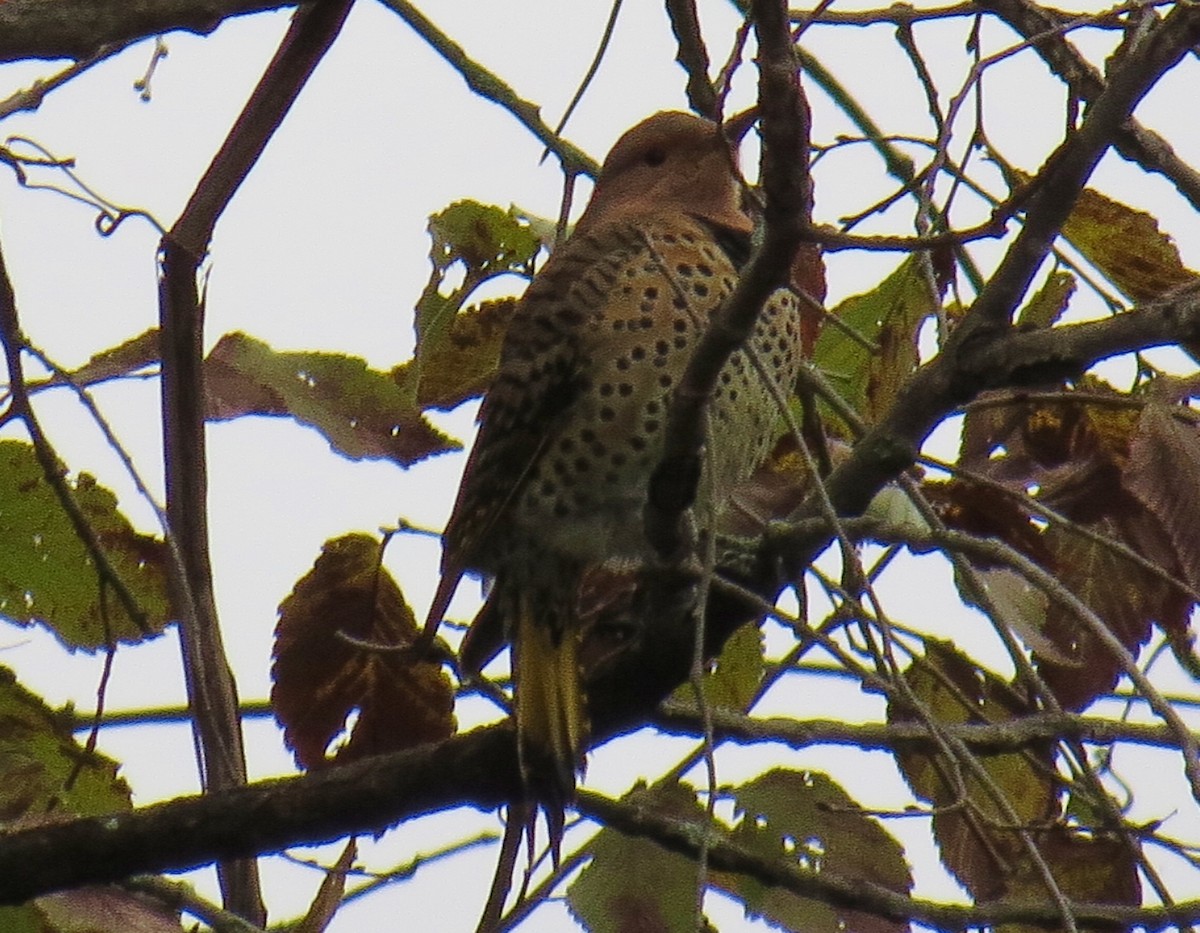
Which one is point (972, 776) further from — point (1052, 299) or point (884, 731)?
point (1052, 299)

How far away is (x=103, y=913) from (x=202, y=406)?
0.73m

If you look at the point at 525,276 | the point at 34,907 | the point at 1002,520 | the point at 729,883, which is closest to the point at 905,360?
the point at 1002,520

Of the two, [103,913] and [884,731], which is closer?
[103,913]

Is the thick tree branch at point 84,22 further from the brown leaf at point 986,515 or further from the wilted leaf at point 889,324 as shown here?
the brown leaf at point 986,515

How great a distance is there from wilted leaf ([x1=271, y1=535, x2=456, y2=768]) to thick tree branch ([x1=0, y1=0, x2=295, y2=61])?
0.90 m

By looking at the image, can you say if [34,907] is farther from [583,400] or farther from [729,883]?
[583,400]

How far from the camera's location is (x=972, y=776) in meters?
3.01

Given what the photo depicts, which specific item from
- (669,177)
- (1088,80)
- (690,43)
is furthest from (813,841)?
(669,177)

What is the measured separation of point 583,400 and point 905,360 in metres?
0.72

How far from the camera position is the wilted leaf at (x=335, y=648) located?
3.17 m

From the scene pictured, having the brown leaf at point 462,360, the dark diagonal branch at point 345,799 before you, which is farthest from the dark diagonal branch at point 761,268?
the brown leaf at point 462,360

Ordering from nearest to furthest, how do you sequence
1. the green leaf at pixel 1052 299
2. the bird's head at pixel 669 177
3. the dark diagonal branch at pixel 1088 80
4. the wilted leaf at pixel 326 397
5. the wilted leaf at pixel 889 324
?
the dark diagonal branch at pixel 1088 80 < the wilted leaf at pixel 326 397 < the green leaf at pixel 1052 299 < the wilted leaf at pixel 889 324 < the bird's head at pixel 669 177

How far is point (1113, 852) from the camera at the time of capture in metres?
3.02

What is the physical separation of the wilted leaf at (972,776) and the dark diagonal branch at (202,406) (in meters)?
1.03
